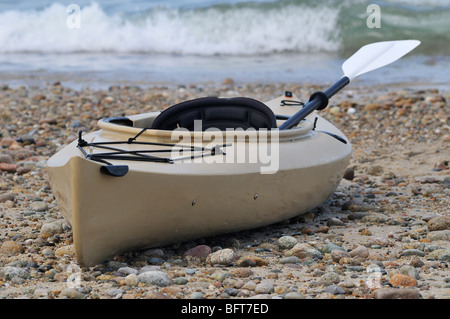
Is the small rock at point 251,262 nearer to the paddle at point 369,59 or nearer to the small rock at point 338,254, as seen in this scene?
the small rock at point 338,254

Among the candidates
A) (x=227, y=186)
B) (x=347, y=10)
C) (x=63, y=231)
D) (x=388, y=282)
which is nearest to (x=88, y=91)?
(x=63, y=231)

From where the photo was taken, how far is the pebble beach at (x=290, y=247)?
11.1 feet

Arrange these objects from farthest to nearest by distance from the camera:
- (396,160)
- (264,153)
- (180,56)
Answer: (180,56), (396,160), (264,153)

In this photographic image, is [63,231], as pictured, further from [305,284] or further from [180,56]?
[180,56]

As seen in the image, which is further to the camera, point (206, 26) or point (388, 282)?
point (206, 26)

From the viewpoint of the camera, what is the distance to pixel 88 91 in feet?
36.7

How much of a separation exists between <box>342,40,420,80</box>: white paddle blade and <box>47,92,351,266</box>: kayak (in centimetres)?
131

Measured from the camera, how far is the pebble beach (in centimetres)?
339

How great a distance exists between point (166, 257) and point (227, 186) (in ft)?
1.77

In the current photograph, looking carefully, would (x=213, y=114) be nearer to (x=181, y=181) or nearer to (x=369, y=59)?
(x=181, y=181)

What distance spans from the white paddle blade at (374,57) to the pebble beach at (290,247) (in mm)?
913

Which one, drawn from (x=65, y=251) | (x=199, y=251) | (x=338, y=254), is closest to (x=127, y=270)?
(x=199, y=251)

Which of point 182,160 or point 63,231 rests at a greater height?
point 182,160

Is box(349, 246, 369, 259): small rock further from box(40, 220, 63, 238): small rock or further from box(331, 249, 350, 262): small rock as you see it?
box(40, 220, 63, 238): small rock
